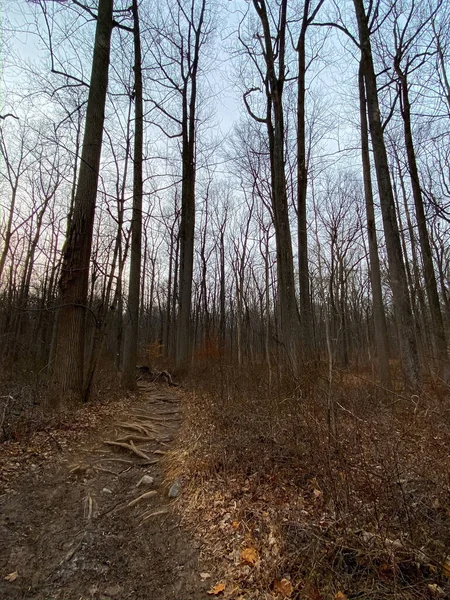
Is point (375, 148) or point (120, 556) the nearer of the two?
point (120, 556)

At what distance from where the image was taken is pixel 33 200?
58.6ft

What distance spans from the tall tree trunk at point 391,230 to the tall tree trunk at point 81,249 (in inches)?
240

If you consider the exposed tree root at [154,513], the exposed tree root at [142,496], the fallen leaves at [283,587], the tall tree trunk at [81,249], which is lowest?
the fallen leaves at [283,587]

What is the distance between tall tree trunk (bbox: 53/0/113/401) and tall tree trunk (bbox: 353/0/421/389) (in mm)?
6095

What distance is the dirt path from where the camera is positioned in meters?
2.40

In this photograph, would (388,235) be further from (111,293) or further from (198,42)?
(198,42)

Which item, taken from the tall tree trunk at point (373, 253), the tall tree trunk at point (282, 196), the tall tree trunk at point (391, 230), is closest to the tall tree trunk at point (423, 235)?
the tall tree trunk at point (373, 253)

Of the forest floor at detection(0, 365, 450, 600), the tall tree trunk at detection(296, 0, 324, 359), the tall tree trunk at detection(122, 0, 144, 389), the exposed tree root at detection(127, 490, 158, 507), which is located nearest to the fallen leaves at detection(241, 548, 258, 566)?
the forest floor at detection(0, 365, 450, 600)

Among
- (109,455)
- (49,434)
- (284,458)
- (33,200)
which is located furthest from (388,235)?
(33,200)

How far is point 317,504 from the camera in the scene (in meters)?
2.92

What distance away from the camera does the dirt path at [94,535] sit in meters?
2.40

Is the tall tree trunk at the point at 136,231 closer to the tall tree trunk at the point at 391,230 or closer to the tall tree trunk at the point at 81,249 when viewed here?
the tall tree trunk at the point at 81,249

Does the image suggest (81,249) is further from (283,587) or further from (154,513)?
(283,587)

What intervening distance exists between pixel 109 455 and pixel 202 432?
4.61 ft
